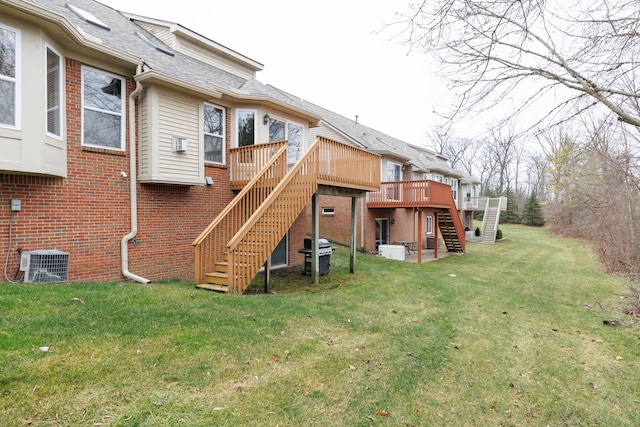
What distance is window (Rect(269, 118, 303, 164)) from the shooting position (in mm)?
11195

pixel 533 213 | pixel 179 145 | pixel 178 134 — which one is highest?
pixel 178 134

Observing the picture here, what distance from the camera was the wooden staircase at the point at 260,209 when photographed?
23.4ft

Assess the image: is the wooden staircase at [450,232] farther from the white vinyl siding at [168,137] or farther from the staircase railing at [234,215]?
the white vinyl siding at [168,137]

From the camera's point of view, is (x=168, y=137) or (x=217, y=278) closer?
(x=217, y=278)

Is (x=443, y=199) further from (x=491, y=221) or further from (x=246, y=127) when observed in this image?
(x=491, y=221)

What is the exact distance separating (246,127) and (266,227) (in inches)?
164

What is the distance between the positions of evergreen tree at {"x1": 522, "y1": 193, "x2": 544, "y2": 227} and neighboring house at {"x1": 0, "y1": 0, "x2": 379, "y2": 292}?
42.3 meters

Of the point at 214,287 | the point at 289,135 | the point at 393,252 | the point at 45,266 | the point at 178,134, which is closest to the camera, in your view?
the point at 45,266

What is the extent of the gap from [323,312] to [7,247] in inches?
219

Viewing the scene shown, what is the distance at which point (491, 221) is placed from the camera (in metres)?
29.0

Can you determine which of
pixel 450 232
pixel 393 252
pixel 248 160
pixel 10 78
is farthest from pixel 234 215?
pixel 450 232

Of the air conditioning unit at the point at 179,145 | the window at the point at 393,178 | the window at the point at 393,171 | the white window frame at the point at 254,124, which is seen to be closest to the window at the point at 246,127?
the white window frame at the point at 254,124

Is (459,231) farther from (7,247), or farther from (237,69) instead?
(7,247)

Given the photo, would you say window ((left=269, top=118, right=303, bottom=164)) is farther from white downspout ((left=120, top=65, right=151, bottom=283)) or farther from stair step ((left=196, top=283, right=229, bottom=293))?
stair step ((left=196, top=283, right=229, bottom=293))
